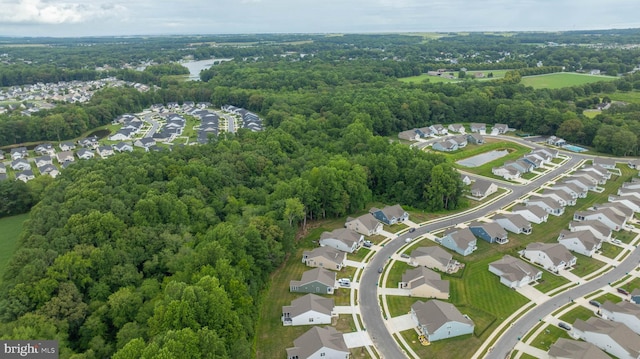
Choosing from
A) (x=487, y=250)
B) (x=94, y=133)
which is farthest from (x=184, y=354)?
(x=94, y=133)

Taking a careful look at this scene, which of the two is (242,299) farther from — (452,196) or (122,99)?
(122,99)

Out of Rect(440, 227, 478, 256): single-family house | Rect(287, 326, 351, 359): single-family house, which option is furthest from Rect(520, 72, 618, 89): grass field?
Rect(287, 326, 351, 359): single-family house

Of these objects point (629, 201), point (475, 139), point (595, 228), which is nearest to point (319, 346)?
point (595, 228)

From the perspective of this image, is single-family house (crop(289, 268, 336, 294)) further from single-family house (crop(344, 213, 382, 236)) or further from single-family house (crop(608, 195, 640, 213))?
single-family house (crop(608, 195, 640, 213))

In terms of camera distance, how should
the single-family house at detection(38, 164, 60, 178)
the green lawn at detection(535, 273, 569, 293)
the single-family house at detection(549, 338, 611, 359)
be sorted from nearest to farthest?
the single-family house at detection(549, 338, 611, 359), the green lawn at detection(535, 273, 569, 293), the single-family house at detection(38, 164, 60, 178)

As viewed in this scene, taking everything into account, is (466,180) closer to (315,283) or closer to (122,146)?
(315,283)

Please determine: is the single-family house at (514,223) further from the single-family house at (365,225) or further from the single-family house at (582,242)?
the single-family house at (365,225)

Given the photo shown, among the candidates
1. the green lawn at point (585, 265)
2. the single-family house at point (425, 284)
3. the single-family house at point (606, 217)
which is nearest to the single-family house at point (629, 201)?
the single-family house at point (606, 217)
